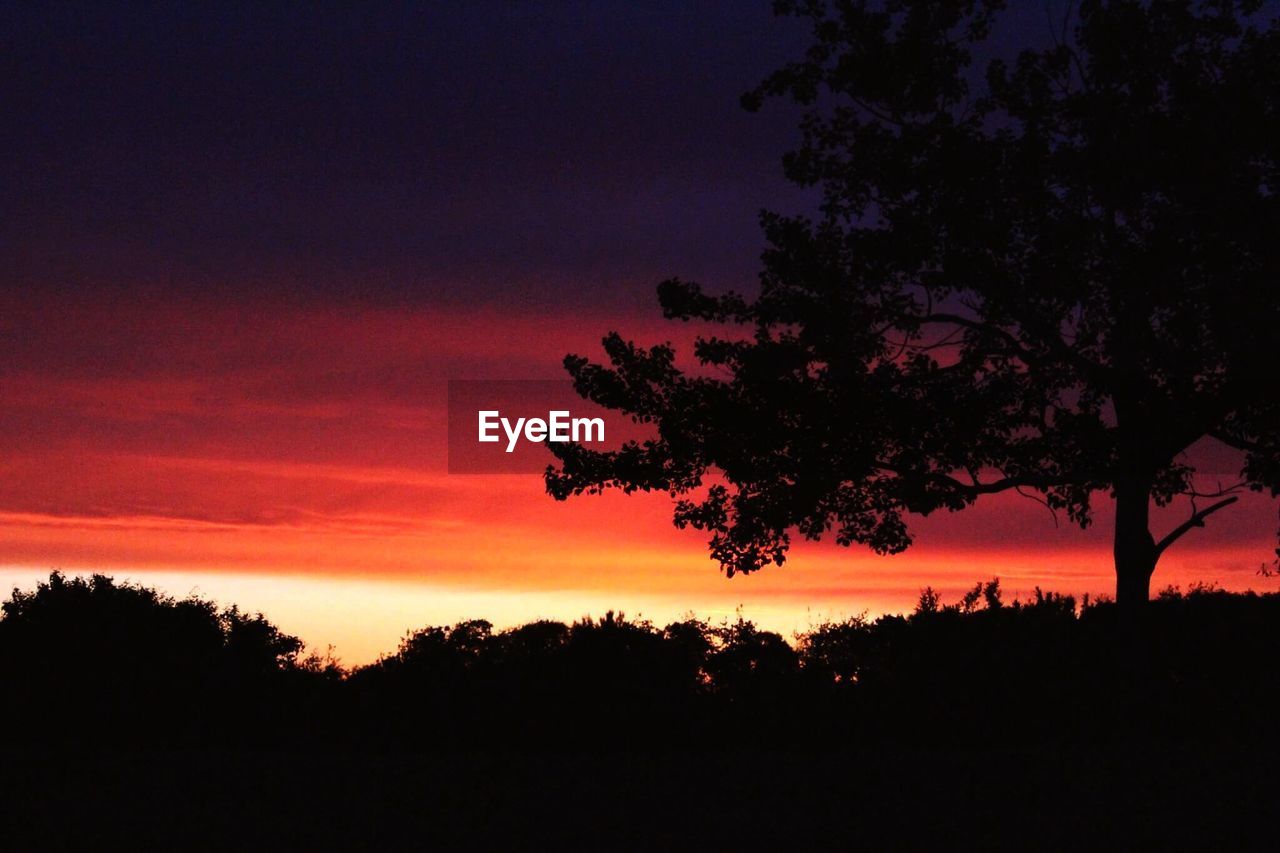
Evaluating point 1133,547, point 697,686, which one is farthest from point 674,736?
point 1133,547

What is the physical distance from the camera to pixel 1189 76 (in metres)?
22.4

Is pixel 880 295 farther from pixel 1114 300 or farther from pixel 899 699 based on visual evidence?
pixel 899 699

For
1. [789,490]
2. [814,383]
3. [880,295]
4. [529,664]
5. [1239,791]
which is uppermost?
[880,295]

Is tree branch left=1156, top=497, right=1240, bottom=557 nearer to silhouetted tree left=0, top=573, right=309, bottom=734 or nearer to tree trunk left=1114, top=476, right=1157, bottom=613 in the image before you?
tree trunk left=1114, top=476, right=1157, bottom=613

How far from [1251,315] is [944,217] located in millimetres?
4892

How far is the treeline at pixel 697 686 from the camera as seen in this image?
2042 centimetres

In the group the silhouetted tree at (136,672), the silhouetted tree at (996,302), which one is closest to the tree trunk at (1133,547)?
the silhouetted tree at (996,302)

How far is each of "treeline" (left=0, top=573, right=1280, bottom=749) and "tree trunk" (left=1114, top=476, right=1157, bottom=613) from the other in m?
0.57

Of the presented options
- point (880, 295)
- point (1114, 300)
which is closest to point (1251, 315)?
point (1114, 300)

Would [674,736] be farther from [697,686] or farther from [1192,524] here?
[1192,524]

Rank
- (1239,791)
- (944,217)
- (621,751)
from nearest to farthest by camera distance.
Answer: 1. (1239,791)
2. (621,751)
3. (944,217)

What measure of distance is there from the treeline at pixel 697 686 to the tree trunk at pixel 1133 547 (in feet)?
1.87

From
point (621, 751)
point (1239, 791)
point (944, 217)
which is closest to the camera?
point (1239, 791)

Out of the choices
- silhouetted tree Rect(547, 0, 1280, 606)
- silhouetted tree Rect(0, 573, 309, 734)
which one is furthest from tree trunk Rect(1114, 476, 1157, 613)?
silhouetted tree Rect(0, 573, 309, 734)
